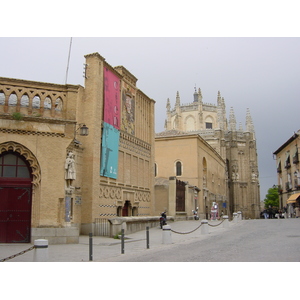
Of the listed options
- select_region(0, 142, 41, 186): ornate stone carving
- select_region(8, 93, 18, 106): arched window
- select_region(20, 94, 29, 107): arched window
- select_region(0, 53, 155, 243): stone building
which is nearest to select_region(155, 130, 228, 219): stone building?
select_region(0, 53, 155, 243): stone building

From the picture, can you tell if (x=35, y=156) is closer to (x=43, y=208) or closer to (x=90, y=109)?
(x=43, y=208)

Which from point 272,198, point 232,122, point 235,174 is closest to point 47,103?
point 235,174

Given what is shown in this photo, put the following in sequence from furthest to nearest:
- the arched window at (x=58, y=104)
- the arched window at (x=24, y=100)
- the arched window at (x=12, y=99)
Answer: the arched window at (x=58, y=104) < the arched window at (x=24, y=100) < the arched window at (x=12, y=99)

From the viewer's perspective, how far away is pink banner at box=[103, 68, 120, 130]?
26.0 m

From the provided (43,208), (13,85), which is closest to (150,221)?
(43,208)

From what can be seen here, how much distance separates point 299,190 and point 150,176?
78.3 ft

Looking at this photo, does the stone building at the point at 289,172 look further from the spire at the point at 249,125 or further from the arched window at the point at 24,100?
the arched window at the point at 24,100

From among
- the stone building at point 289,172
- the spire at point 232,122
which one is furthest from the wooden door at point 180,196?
the spire at point 232,122

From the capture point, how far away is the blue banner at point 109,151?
2506cm

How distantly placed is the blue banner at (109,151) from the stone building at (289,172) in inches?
1106

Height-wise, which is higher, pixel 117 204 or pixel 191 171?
pixel 191 171

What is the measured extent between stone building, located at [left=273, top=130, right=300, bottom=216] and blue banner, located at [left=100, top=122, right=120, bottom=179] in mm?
28101

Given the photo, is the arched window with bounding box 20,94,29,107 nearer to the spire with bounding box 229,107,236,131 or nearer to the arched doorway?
the arched doorway

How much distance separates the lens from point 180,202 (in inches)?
1436
